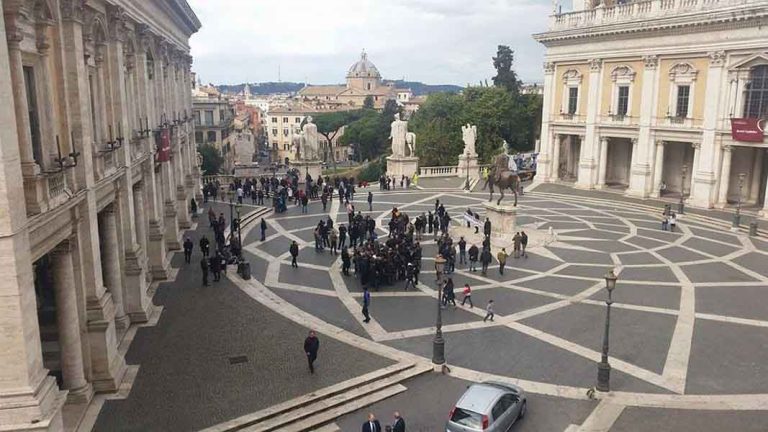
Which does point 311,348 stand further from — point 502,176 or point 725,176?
point 725,176

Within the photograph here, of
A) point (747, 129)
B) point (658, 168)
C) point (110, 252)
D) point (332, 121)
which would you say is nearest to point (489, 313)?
point (110, 252)

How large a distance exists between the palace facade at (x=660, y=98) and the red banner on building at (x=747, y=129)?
0.20 feet

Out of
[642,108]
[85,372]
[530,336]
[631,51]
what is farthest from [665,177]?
[85,372]

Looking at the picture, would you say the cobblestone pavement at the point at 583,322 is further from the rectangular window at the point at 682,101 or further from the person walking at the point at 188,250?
the rectangular window at the point at 682,101

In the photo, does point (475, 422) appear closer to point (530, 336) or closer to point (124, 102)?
point (530, 336)

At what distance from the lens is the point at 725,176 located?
3972 centimetres

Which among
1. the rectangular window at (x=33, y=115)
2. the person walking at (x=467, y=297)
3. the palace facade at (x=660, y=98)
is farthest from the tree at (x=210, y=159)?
the rectangular window at (x=33, y=115)

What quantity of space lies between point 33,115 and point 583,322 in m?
16.6

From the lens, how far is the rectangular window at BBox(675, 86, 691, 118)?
41.9 metres

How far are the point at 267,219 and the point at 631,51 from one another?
2944 cm

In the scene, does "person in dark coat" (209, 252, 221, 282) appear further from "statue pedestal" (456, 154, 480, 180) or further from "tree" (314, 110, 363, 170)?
"tree" (314, 110, 363, 170)

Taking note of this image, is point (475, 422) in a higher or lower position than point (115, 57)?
lower

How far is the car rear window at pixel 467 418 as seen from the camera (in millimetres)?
12711

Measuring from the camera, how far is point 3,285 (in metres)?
9.88
